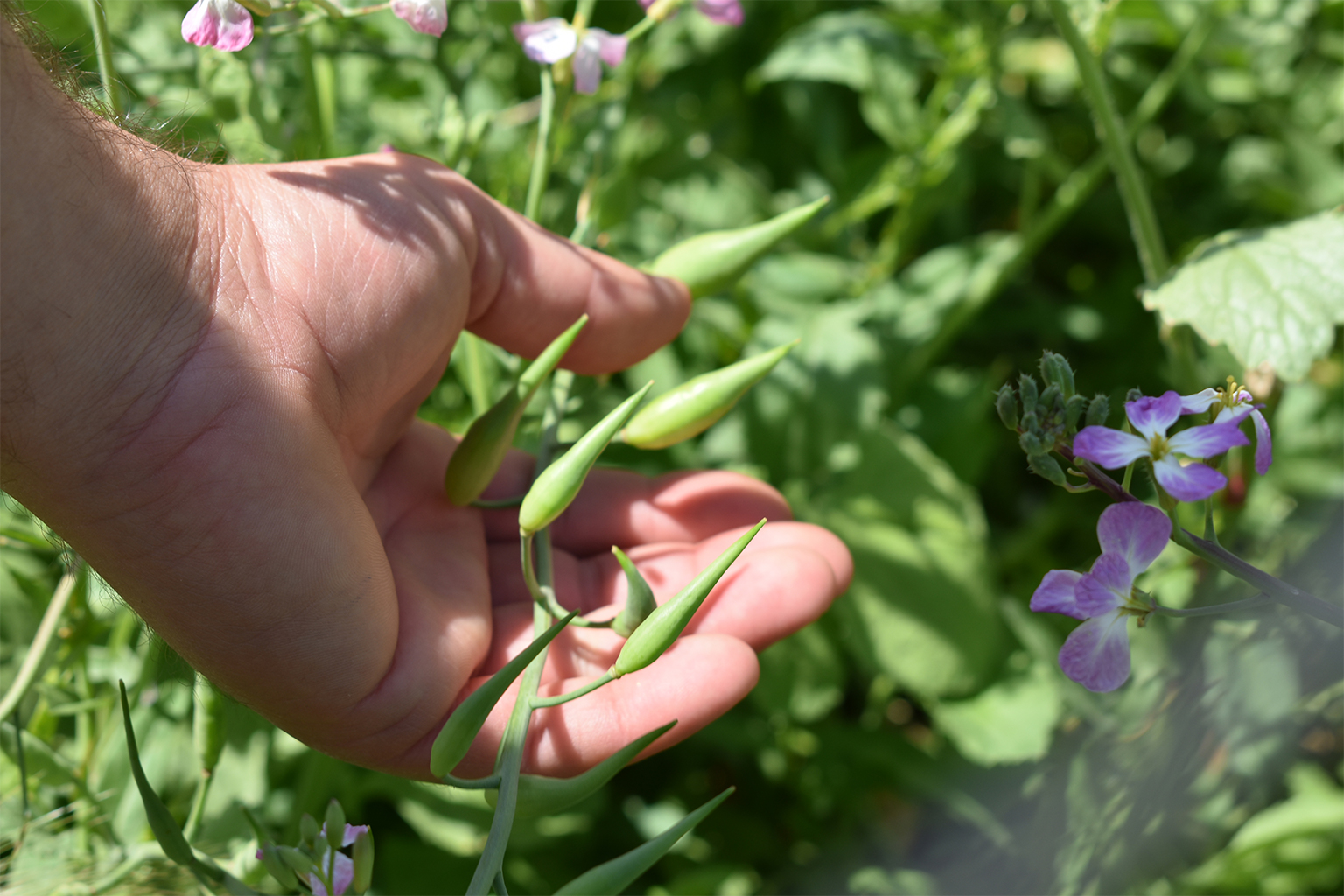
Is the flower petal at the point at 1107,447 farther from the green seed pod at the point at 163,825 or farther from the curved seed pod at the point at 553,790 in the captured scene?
the green seed pod at the point at 163,825

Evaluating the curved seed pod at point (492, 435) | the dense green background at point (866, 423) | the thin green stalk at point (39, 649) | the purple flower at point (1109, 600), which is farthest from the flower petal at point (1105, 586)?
the thin green stalk at point (39, 649)

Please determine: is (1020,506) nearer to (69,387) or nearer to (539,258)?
(539,258)

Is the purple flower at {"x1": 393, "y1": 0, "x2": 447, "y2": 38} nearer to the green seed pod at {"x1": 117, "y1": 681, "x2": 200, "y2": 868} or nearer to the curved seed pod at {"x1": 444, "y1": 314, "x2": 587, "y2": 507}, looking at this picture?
the curved seed pod at {"x1": 444, "y1": 314, "x2": 587, "y2": 507}

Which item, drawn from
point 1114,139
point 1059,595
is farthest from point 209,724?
point 1114,139

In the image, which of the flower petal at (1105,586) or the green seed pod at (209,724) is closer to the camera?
the flower petal at (1105,586)

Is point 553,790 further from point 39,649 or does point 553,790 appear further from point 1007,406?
point 39,649

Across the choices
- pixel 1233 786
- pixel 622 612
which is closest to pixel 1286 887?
pixel 1233 786
